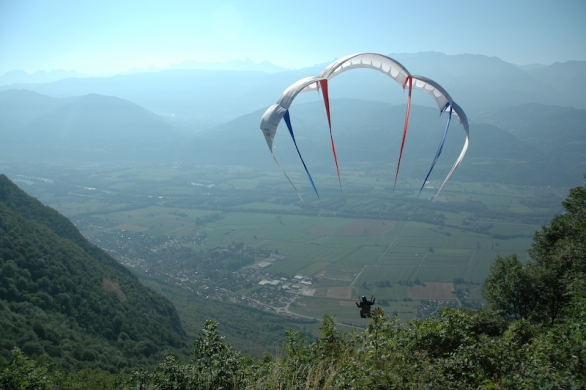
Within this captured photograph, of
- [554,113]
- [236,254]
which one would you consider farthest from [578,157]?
[236,254]

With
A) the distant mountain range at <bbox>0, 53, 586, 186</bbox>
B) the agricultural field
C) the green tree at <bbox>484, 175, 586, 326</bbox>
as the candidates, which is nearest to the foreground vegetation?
the green tree at <bbox>484, 175, 586, 326</bbox>

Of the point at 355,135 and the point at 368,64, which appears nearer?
the point at 368,64

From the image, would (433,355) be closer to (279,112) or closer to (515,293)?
(279,112)

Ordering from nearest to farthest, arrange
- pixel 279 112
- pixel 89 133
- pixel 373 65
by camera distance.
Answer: pixel 279 112
pixel 373 65
pixel 89 133

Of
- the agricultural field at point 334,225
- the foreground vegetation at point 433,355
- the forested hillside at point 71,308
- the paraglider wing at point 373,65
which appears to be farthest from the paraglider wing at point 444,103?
the agricultural field at point 334,225

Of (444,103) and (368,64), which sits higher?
(368,64)

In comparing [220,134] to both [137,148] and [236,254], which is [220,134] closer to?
Answer: [137,148]

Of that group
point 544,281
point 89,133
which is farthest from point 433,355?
point 89,133
